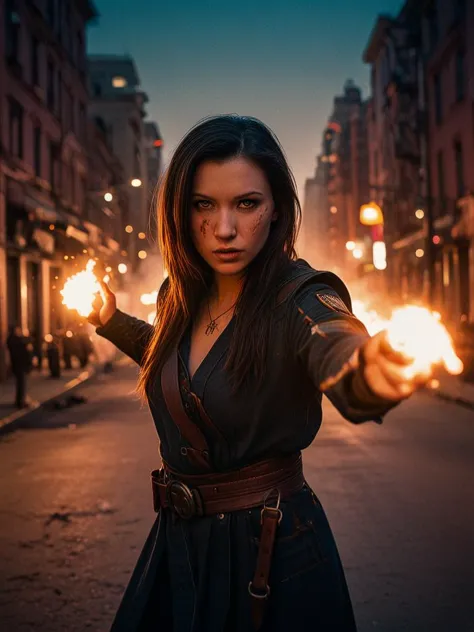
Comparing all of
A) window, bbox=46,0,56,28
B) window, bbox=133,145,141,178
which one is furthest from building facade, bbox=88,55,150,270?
window, bbox=46,0,56,28

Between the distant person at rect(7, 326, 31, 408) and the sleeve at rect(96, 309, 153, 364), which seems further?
the distant person at rect(7, 326, 31, 408)

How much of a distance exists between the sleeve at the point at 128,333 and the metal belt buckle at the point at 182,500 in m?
0.68

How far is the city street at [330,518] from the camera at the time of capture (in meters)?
4.96

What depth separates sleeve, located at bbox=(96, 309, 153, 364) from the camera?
285cm

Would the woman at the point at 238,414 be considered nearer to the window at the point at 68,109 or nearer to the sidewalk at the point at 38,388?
the sidewalk at the point at 38,388

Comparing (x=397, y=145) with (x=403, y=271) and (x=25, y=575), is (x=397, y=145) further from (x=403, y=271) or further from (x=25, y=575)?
(x=25, y=575)

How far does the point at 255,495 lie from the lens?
214 centimetres

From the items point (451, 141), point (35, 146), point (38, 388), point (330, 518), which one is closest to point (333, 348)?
point (330, 518)

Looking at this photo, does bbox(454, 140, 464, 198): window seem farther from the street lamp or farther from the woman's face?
the woman's face

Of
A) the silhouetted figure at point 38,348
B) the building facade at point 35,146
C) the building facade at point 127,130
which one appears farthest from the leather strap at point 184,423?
the building facade at point 127,130

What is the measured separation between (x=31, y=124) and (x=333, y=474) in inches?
922

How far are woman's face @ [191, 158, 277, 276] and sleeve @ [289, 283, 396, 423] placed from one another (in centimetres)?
24

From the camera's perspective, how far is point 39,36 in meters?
30.2

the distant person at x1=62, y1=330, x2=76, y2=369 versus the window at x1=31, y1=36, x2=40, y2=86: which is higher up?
the window at x1=31, y1=36, x2=40, y2=86
